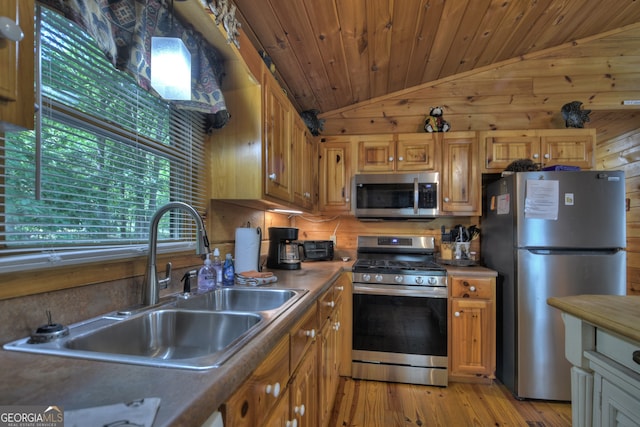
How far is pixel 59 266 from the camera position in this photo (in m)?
0.82

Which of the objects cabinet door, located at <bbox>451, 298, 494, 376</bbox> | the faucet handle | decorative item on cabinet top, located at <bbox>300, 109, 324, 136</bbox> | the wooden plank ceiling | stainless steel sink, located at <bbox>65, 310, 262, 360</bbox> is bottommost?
cabinet door, located at <bbox>451, 298, 494, 376</bbox>

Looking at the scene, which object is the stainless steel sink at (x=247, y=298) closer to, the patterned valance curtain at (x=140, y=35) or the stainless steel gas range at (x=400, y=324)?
the patterned valance curtain at (x=140, y=35)

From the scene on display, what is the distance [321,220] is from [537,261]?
71.4 inches

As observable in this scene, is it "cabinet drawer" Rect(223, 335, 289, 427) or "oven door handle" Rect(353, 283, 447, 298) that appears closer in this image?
"cabinet drawer" Rect(223, 335, 289, 427)

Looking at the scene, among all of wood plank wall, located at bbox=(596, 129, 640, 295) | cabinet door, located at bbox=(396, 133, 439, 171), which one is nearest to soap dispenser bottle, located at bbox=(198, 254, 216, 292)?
cabinet door, located at bbox=(396, 133, 439, 171)

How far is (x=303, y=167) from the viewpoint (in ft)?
7.50

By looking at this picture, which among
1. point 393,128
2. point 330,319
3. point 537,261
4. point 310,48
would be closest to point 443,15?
point 310,48

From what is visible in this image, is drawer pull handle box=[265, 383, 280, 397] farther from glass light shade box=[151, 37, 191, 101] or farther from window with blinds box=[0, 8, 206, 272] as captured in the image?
glass light shade box=[151, 37, 191, 101]

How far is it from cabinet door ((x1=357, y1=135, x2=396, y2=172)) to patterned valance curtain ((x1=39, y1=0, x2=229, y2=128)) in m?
1.58

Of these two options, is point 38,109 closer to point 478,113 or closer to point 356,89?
point 356,89

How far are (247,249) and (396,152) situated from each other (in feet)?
5.42
